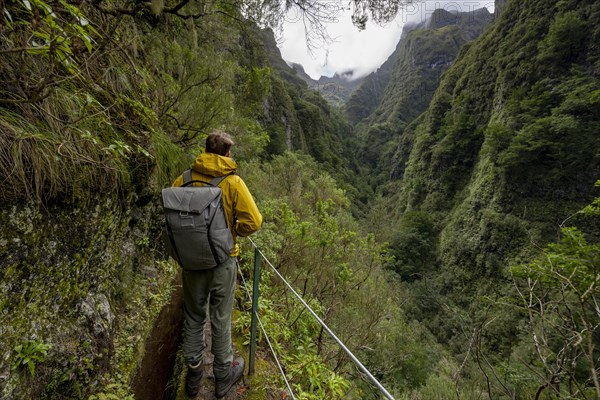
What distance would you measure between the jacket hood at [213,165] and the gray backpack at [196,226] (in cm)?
15

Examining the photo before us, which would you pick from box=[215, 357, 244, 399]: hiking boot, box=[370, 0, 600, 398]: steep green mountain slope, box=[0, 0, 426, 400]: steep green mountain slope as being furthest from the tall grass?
box=[370, 0, 600, 398]: steep green mountain slope

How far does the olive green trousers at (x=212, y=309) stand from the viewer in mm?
1831

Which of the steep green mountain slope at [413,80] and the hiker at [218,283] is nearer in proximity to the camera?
the hiker at [218,283]

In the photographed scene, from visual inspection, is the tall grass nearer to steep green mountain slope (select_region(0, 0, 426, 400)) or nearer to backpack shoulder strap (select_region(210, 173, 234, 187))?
steep green mountain slope (select_region(0, 0, 426, 400))

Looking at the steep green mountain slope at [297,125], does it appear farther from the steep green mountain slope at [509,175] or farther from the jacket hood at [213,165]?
the jacket hood at [213,165]

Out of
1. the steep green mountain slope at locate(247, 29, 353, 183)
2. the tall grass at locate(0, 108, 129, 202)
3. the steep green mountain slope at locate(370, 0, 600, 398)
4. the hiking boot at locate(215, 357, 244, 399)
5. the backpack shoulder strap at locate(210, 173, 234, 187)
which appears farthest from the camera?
the steep green mountain slope at locate(247, 29, 353, 183)

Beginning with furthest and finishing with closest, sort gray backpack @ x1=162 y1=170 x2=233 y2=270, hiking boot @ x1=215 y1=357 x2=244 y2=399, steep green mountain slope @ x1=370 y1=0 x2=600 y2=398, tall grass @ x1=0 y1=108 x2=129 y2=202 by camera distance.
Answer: steep green mountain slope @ x1=370 y1=0 x2=600 y2=398
hiking boot @ x1=215 y1=357 x2=244 y2=399
gray backpack @ x1=162 y1=170 x2=233 y2=270
tall grass @ x1=0 y1=108 x2=129 y2=202

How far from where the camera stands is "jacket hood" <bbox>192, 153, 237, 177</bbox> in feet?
5.89

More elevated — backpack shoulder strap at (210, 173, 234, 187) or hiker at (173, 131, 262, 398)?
backpack shoulder strap at (210, 173, 234, 187)

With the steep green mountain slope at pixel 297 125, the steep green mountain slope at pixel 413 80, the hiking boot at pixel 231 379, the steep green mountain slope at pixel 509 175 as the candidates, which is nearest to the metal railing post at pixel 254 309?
the hiking boot at pixel 231 379

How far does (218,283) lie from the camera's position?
183 cm

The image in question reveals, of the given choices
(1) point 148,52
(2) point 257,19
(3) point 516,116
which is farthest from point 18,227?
(3) point 516,116

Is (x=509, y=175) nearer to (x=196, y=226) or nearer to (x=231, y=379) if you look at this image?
(x=231, y=379)

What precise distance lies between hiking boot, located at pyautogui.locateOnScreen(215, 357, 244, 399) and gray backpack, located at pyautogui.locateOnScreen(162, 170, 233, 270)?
95 cm
